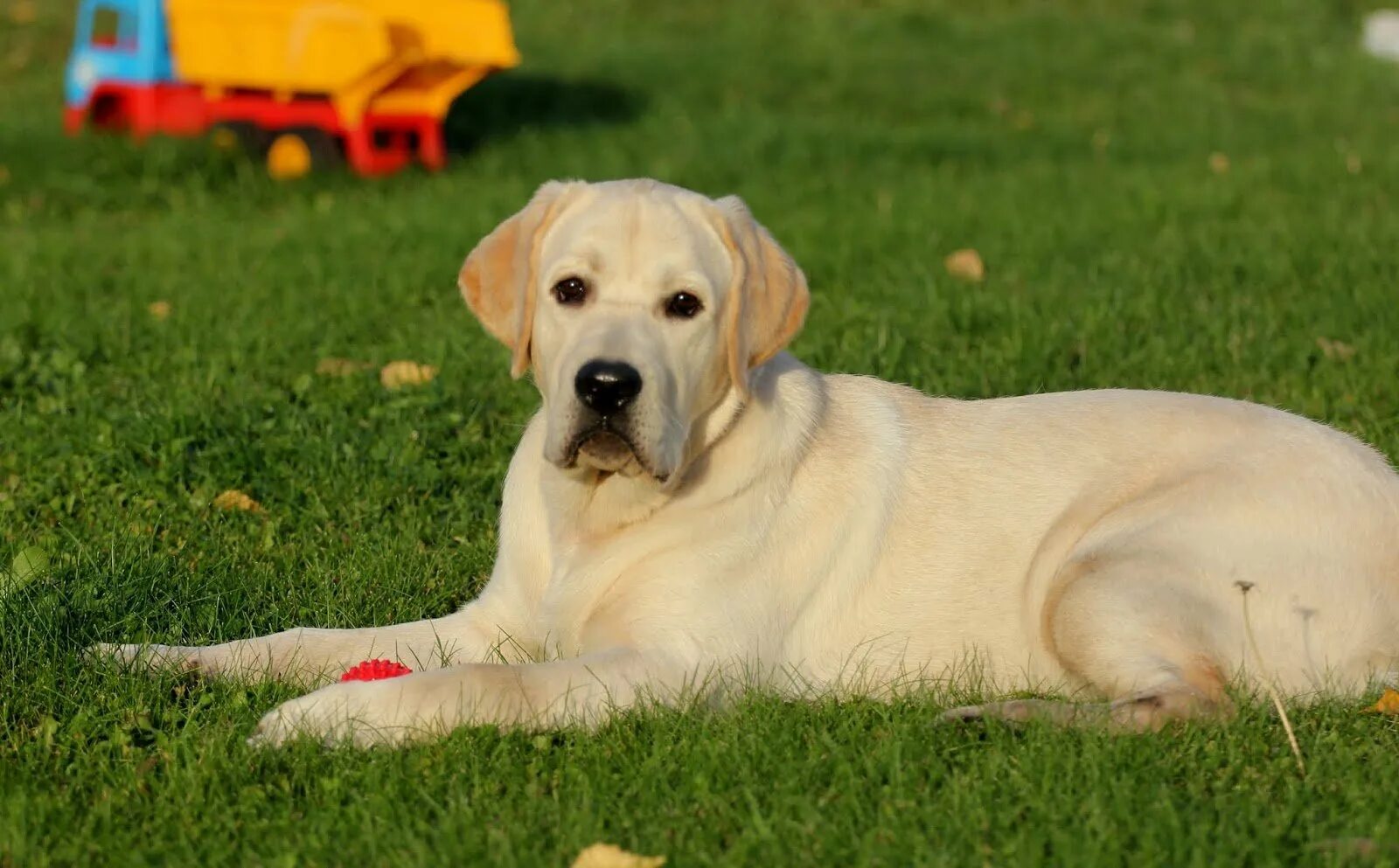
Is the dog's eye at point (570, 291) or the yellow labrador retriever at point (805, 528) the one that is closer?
the yellow labrador retriever at point (805, 528)

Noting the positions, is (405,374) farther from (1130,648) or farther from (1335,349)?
(1335,349)

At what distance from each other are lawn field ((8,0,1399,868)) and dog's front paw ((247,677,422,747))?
7 cm

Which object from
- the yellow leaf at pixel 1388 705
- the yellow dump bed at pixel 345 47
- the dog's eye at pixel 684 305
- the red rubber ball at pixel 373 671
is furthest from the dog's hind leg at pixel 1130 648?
the yellow dump bed at pixel 345 47

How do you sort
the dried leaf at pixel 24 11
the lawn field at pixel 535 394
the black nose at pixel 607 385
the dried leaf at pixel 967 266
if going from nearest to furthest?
the lawn field at pixel 535 394, the black nose at pixel 607 385, the dried leaf at pixel 967 266, the dried leaf at pixel 24 11

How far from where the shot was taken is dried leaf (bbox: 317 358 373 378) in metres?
6.93

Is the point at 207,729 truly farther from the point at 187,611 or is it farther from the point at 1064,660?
the point at 1064,660

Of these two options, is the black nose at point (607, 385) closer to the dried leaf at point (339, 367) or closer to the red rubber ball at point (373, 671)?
the red rubber ball at point (373, 671)

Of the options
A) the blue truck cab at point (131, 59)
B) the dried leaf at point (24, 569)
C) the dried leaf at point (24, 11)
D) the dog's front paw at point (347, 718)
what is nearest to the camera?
the dog's front paw at point (347, 718)

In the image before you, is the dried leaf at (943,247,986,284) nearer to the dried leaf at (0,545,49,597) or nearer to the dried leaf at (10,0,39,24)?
the dried leaf at (0,545,49,597)

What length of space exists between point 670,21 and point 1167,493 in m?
14.3

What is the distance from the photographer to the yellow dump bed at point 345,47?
11.4 metres

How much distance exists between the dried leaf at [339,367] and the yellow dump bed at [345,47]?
4.78 metres

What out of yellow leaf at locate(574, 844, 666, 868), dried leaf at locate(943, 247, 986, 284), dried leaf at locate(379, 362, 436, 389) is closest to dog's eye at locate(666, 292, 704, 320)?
yellow leaf at locate(574, 844, 666, 868)

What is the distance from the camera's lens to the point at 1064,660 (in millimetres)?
4332
